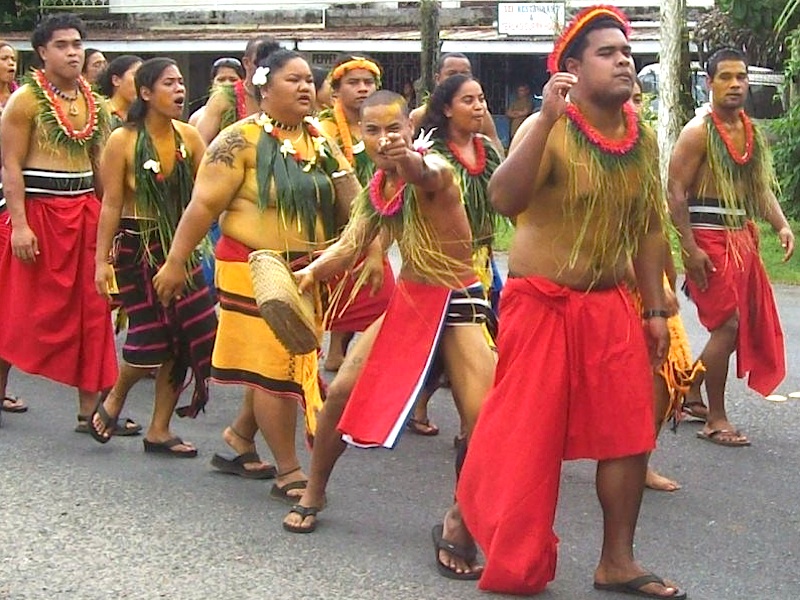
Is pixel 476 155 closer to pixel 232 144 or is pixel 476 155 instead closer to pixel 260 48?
pixel 232 144

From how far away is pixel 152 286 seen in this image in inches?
266

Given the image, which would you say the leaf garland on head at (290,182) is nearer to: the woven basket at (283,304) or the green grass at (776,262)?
the woven basket at (283,304)

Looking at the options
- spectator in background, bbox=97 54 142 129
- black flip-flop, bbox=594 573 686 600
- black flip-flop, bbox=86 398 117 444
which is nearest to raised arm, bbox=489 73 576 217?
black flip-flop, bbox=594 573 686 600

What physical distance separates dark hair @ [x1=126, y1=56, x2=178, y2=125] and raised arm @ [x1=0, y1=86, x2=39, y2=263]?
68 centimetres

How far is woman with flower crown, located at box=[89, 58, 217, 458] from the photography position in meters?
6.65

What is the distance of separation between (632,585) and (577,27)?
1855mm

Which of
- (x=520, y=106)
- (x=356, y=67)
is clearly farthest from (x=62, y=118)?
(x=520, y=106)

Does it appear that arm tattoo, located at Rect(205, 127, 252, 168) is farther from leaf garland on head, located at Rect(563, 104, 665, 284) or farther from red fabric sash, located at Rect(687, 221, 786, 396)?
red fabric sash, located at Rect(687, 221, 786, 396)

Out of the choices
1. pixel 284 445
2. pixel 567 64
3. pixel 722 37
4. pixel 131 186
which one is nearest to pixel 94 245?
pixel 131 186

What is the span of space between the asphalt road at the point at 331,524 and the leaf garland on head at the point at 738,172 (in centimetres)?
117

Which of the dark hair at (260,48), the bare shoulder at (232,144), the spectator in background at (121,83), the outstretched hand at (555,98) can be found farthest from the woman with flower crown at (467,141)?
the spectator in background at (121,83)

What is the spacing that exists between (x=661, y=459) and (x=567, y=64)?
2595mm

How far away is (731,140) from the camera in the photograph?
22.3ft

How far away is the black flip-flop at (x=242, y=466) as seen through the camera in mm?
6250
